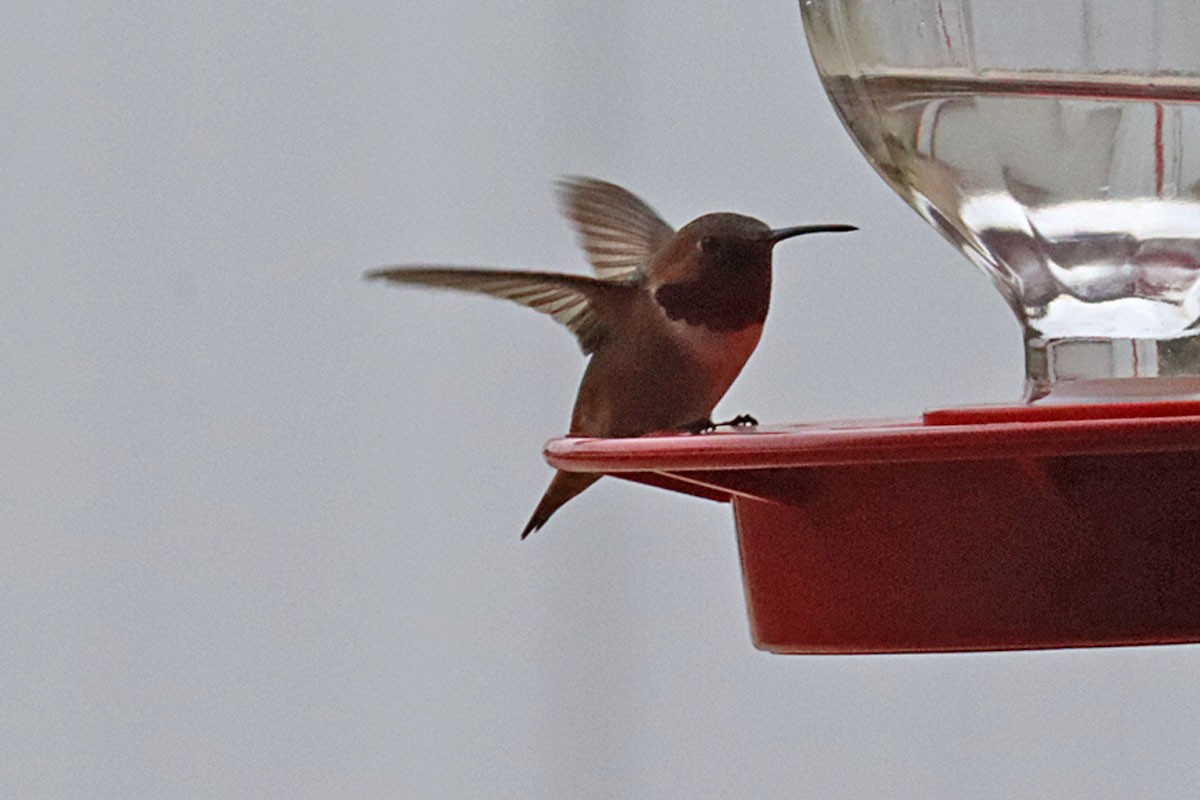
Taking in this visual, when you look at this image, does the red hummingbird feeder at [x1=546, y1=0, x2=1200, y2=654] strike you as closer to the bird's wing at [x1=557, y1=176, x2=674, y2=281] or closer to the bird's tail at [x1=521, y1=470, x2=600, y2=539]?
the bird's tail at [x1=521, y1=470, x2=600, y2=539]

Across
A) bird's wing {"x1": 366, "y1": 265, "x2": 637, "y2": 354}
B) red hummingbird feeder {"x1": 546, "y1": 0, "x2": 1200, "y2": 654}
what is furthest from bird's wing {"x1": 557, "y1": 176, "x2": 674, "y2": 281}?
red hummingbird feeder {"x1": 546, "y1": 0, "x2": 1200, "y2": 654}

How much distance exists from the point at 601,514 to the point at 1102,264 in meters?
2.01

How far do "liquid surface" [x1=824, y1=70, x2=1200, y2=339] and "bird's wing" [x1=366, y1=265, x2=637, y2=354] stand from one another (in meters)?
0.37

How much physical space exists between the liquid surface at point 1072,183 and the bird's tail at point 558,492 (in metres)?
0.53

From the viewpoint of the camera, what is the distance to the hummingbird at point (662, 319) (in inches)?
60.2

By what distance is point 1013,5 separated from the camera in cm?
110

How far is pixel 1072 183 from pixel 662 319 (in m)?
0.53

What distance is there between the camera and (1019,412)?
0.96 m

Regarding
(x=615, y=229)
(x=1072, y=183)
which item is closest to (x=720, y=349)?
(x=615, y=229)

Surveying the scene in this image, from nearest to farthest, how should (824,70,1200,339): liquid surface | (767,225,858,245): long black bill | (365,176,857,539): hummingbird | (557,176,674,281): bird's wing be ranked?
(824,70,1200,339): liquid surface → (767,225,858,245): long black bill → (365,176,857,539): hummingbird → (557,176,674,281): bird's wing

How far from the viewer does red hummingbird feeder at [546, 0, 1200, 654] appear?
940 mm

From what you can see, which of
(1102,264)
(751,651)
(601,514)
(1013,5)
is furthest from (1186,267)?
(601,514)

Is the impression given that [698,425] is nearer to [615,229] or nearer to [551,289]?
[551,289]

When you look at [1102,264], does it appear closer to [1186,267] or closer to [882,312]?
[1186,267]
